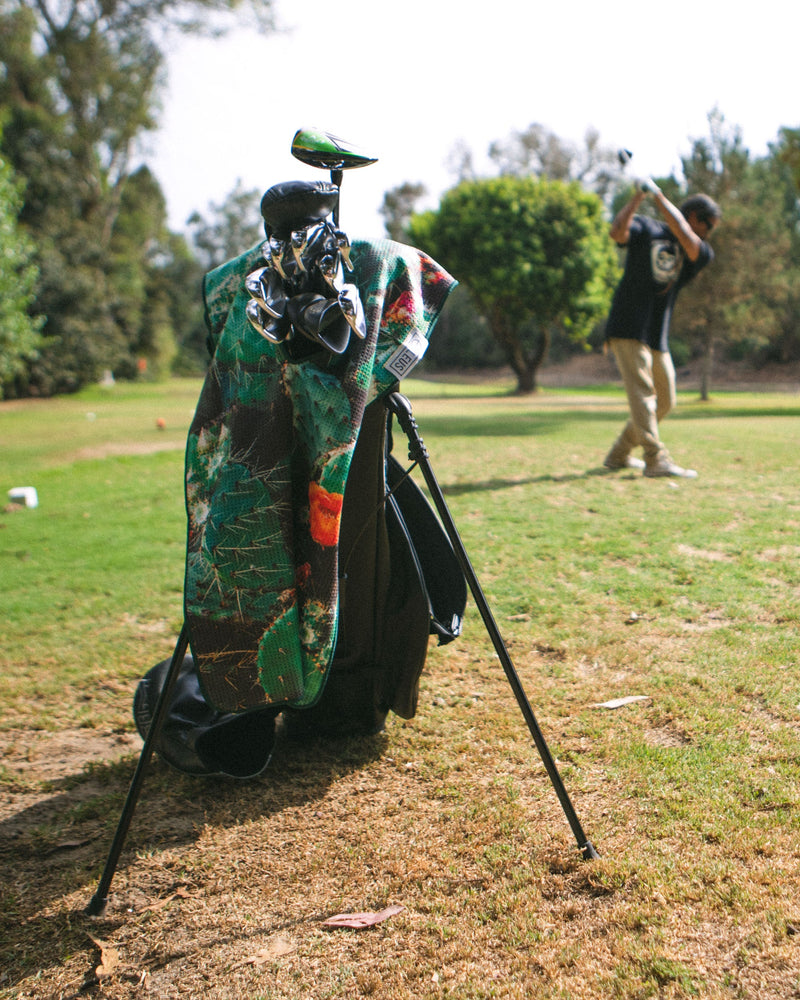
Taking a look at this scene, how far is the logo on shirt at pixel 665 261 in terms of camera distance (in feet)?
25.0

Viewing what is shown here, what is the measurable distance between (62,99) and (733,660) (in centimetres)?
3998

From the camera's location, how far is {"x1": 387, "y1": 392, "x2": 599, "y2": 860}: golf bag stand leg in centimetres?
222

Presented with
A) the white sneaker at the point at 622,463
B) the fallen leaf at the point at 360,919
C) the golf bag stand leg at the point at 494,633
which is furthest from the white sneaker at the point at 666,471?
the fallen leaf at the point at 360,919

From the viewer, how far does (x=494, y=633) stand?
2.31 metres

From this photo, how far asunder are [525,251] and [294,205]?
1122 inches

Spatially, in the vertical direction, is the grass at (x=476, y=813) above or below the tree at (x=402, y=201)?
Answer: below

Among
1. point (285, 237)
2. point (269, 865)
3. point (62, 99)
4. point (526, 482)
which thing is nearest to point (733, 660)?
point (269, 865)

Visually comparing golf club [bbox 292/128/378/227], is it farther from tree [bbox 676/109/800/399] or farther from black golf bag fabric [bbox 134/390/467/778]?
tree [bbox 676/109/800/399]

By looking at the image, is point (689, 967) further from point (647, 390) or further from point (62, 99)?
point (62, 99)

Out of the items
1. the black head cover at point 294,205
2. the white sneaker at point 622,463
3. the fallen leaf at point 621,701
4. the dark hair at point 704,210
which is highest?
the dark hair at point 704,210

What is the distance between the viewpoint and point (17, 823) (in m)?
2.72

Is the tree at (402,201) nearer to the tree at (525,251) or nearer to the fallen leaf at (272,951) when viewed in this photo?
the tree at (525,251)

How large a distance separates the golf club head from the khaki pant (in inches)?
221

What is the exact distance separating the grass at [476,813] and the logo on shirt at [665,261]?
10.8ft
